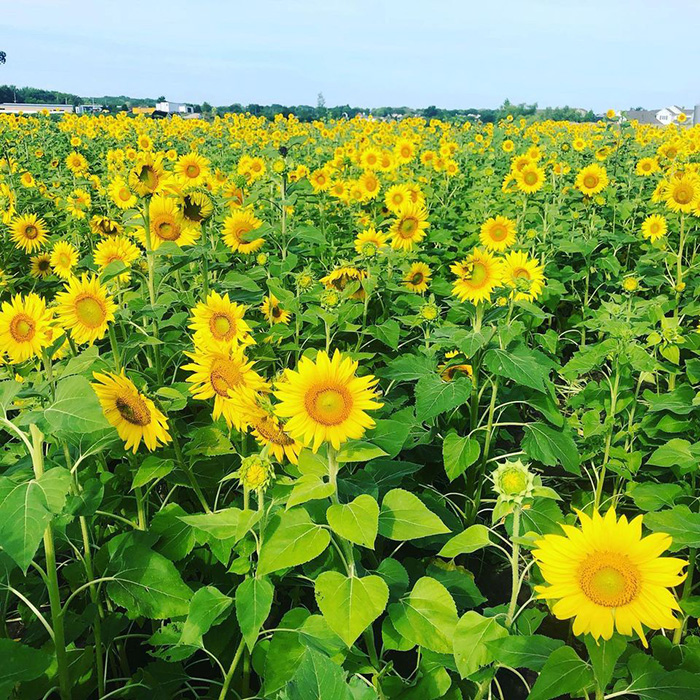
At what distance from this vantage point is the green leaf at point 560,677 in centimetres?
138

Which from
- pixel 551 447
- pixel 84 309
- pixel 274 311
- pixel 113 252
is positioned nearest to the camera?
pixel 84 309

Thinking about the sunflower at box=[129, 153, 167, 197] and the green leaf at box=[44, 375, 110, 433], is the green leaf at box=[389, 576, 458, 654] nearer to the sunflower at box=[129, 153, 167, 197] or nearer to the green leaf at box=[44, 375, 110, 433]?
the green leaf at box=[44, 375, 110, 433]

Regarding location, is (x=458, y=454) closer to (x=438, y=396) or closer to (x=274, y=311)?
(x=438, y=396)

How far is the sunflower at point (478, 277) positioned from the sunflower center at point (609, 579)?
176 centimetres

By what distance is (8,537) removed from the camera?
4.75 ft

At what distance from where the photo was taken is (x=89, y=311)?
232cm

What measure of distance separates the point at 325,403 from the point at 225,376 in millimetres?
511

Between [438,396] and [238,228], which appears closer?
[438,396]

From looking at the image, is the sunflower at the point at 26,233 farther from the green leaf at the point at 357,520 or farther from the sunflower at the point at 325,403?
the green leaf at the point at 357,520

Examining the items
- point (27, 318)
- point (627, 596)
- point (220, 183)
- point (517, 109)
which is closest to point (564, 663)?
point (627, 596)

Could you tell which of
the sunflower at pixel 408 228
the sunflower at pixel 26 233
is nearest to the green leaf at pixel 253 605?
the sunflower at pixel 408 228

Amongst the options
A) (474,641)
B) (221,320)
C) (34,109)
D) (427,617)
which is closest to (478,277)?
(221,320)

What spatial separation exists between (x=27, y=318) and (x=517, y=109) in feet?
92.5

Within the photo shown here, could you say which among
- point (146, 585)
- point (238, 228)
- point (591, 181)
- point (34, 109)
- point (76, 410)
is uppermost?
point (34, 109)
